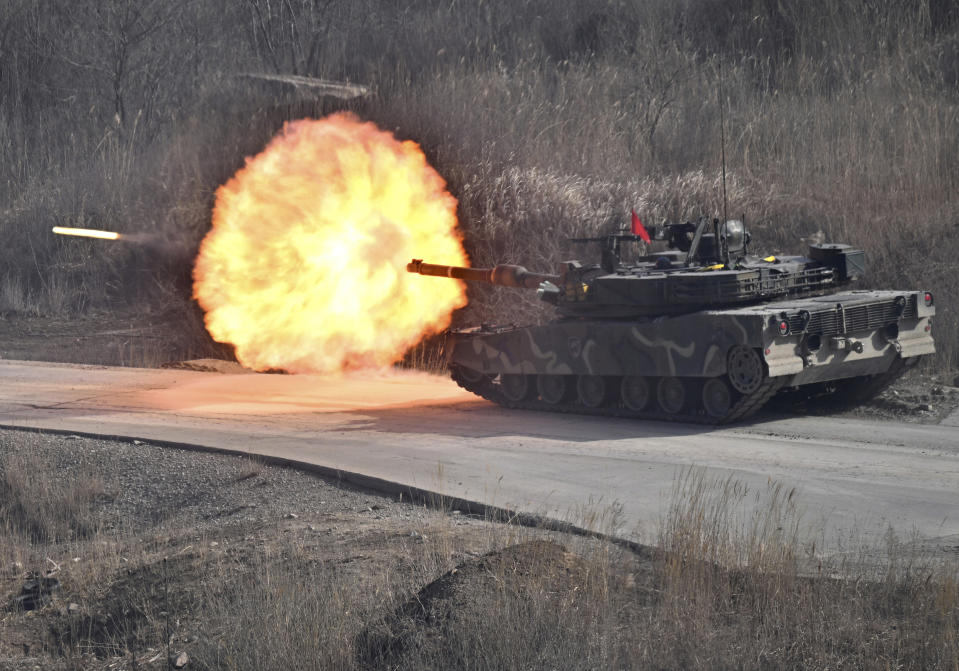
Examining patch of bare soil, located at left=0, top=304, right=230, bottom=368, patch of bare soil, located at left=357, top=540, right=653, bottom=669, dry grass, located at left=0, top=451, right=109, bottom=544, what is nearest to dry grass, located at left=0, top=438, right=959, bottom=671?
patch of bare soil, located at left=357, top=540, right=653, bottom=669

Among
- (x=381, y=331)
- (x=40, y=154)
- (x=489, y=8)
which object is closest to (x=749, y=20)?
(x=489, y=8)

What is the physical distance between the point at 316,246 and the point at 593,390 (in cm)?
556

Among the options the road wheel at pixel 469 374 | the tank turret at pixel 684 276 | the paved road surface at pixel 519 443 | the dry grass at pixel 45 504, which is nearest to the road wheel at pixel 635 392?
the paved road surface at pixel 519 443

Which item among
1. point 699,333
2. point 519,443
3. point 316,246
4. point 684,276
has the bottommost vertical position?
point 519,443

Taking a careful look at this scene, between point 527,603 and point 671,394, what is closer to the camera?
point 527,603

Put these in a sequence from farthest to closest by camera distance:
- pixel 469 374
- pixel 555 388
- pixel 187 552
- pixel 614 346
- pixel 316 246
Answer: pixel 316 246 → pixel 469 374 → pixel 555 388 → pixel 614 346 → pixel 187 552

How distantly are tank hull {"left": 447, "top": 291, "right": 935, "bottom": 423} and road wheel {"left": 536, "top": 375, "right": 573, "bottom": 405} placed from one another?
0.02 m

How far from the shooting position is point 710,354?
579 inches

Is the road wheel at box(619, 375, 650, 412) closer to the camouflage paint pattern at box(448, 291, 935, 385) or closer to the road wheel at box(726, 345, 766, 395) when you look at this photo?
the camouflage paint pattern at box(448, 291, 935, 385)

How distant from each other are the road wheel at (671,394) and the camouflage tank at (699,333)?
0.05 feet

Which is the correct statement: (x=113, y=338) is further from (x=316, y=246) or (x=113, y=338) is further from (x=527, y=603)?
(x=527, y=603)

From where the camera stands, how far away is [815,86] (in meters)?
29.9

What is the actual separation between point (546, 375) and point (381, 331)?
3.86 m

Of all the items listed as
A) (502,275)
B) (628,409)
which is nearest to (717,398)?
(628,409)
